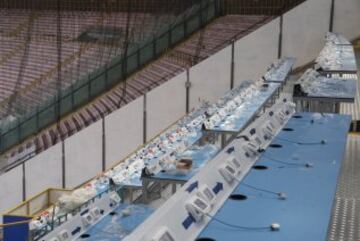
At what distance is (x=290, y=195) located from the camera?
5.65ft

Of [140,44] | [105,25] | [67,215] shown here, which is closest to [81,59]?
[105,25]

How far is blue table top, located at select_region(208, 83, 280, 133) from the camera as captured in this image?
13.4 ft

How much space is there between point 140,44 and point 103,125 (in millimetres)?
1848

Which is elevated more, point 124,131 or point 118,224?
point 118,224

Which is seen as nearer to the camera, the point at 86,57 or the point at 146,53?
the point at 146,53

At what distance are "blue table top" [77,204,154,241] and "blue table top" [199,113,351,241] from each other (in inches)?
58.7

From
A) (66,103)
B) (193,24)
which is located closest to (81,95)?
(66,103)

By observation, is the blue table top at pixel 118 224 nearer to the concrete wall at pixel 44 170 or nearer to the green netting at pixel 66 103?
the concrete wall at pixel 44 170

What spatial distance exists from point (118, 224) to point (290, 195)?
2.27 m

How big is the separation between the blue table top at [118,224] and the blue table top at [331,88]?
135 centimetres

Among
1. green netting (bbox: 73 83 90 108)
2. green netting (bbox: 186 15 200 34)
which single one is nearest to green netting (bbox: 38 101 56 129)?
green netting (bbox: 73 83 90 108)

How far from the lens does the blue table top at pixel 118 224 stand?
3.62 m

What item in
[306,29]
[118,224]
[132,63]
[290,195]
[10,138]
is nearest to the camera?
[290,195]

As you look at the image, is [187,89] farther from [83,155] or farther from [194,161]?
[194,161]
